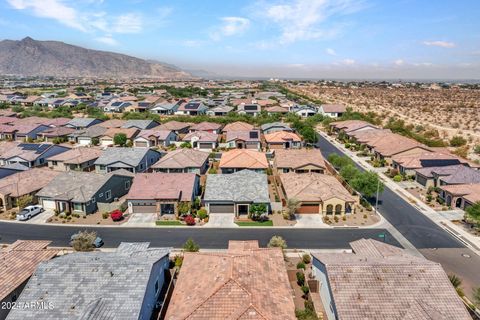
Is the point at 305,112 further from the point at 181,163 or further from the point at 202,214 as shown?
the point at 202,214

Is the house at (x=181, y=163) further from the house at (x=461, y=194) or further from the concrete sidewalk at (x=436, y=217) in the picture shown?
the house at (x=461, y=194)

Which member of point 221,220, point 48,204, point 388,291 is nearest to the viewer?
point 388,291

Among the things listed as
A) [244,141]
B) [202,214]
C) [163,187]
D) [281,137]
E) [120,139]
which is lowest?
[202,214]

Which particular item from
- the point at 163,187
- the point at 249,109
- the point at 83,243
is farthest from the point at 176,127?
the point at 83,243

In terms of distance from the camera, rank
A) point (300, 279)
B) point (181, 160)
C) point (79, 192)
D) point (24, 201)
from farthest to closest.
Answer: point (181, 160), point (79, 192), point (24, 201), point (300, 279)

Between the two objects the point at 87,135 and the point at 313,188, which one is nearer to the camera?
the point at 313,188

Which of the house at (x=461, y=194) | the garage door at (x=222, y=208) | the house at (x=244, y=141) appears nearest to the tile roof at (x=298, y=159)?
the house at (x=244, y=141)

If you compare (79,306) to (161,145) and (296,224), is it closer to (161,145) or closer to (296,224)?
(296,224)

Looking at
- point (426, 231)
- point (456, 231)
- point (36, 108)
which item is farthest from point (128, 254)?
point (36, 108)
